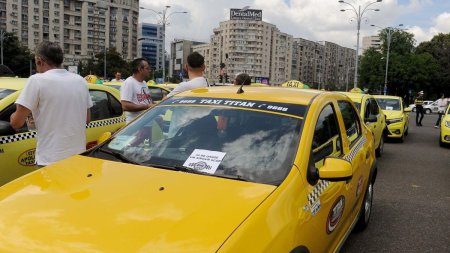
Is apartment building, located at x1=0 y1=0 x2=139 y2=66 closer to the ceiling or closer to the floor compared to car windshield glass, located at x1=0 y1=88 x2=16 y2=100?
closer to the ceiling

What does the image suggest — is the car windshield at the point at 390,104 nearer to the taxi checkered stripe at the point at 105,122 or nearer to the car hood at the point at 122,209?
the taxi checkered stripe at the point at 105,122

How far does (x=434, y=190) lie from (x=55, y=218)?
21.9 ft

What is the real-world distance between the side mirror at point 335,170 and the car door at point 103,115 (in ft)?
11.4

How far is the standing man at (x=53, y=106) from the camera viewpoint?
145 inches

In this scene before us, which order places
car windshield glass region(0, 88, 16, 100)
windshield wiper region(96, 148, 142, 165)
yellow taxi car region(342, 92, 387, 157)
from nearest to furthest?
windshield wiper region(96, 148, 142, 165), car windshield glass region(0, 88, 16, 100), yellow taxi car region(342, 92, 387, 157)

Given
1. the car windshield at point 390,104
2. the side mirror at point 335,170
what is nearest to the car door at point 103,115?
the side mirror at point 335,170

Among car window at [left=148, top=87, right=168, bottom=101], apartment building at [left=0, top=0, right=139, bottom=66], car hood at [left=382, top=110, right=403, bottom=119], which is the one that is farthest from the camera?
apartment building at [left=0, top=0, right=139, bottom=66]

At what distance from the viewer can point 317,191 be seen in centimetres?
294

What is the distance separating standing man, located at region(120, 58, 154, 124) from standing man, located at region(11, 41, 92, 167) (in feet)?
6.06

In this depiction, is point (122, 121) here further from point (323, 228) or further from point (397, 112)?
point (397, 112)

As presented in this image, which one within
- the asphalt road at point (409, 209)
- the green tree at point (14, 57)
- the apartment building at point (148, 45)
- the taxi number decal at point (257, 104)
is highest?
the apartment building at point (148, 45)

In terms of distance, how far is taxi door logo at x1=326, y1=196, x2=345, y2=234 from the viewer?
10.6 feet

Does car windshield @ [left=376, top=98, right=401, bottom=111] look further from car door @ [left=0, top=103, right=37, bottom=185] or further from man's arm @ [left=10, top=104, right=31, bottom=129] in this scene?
Answer: man's arm @ [left=10, top=104, right=31, bottom=129]

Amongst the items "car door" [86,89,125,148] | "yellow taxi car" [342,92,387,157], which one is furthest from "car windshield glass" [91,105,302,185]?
"yellow taxi car" [342,92,387,157]
